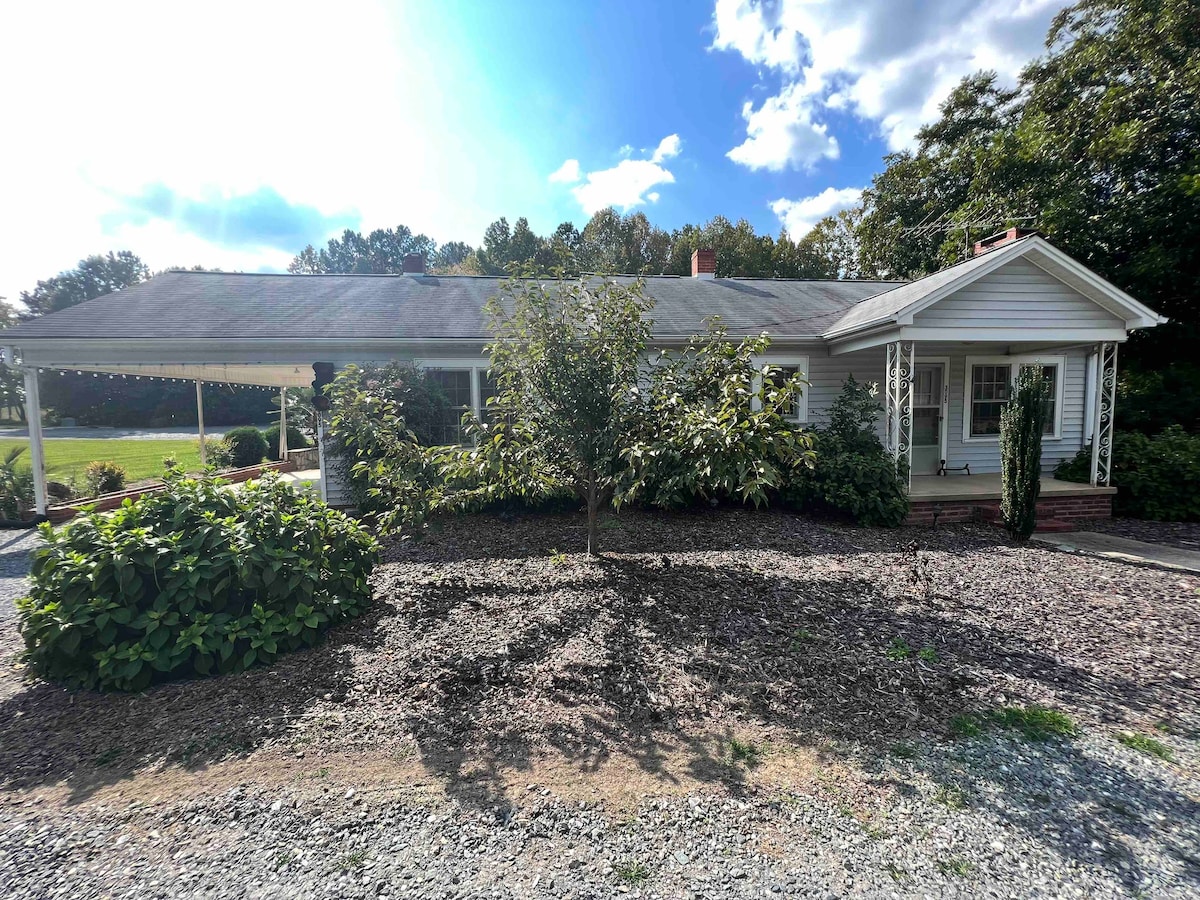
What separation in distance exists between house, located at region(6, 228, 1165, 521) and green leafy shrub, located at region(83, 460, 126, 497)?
5.82 ft

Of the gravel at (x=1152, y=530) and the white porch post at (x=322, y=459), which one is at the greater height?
the white porch post at (x=322, y=459)

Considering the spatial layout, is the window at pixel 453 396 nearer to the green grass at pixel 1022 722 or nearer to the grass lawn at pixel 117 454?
the green grass at pixel 1022 722

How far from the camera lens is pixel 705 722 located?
2.95m

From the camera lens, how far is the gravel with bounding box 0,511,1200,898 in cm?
202

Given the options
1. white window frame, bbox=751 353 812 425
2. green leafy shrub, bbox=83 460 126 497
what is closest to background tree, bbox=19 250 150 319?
green leafy shrub, bbox=83 460 126 497

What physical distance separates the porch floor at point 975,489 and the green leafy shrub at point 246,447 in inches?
641

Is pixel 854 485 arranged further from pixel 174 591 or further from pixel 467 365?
pixel 174 591

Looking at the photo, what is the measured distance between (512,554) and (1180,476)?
33.2ft

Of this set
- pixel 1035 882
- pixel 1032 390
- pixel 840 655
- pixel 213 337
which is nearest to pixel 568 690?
pixel 840 655

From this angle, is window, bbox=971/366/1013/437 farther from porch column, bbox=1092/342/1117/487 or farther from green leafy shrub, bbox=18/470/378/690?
green leafy shrub, bbox=18/470/378/690

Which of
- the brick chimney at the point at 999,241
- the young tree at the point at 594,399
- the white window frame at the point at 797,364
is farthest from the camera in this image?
the white window frame at the point at 797,364

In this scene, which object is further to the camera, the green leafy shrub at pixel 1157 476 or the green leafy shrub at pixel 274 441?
the green leafy shrub at pixel 274 441

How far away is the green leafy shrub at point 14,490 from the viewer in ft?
27.9

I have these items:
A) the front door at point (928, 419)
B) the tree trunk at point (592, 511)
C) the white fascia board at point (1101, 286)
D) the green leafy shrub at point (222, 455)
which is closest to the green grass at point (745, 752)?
the tree trunk at point (592, 511)
